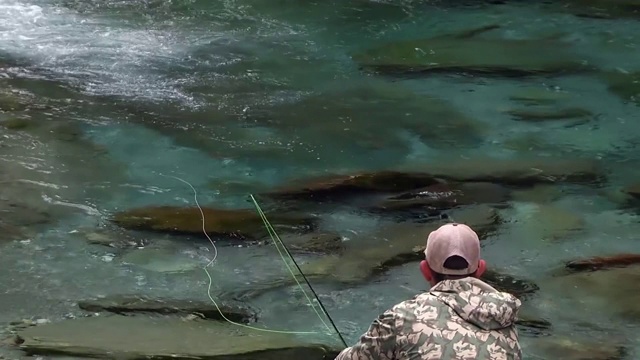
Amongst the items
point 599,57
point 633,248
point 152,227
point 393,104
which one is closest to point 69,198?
point 152,227

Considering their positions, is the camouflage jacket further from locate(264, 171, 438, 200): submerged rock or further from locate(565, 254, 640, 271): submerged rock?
locate(264, 171, 438, 200): submerged rock

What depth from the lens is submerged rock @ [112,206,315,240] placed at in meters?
6.12

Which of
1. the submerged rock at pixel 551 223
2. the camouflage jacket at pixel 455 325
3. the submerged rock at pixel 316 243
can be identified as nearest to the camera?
the camouflage jacket at pixel 455 325

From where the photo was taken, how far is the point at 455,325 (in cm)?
274

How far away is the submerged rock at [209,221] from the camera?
20.1 feet

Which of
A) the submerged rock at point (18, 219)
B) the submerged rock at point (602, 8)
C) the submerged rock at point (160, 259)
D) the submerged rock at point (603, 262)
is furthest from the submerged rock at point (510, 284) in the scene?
the submerged rock at point (602, 8)

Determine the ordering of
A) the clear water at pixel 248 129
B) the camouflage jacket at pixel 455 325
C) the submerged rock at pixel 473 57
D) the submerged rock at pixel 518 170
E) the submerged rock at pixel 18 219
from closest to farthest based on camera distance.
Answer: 1. the camouflage jacket at pixel 455 325
2. the clear water at pixel 248 129
3. the submerged rock at pixel 18 219
4. the submerged rock at pixel 518 170
5. the submerged rock at pixel 473 57

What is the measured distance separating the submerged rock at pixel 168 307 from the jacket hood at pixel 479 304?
2510 mm

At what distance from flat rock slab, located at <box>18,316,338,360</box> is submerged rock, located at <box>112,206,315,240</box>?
45.5 inches

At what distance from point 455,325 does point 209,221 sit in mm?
3690

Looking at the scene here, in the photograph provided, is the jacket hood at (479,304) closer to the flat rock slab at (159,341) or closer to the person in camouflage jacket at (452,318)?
the person in camouflage jacket at (452,318)

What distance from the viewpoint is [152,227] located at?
20.2 feet

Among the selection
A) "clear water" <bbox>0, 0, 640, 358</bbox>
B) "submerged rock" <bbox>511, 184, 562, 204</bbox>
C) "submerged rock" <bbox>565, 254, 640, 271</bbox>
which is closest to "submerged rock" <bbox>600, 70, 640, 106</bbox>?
"clear water" <bbox>0, 0, 640, 358</bbox>

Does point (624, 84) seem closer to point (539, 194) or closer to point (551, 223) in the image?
point (539, 194)
